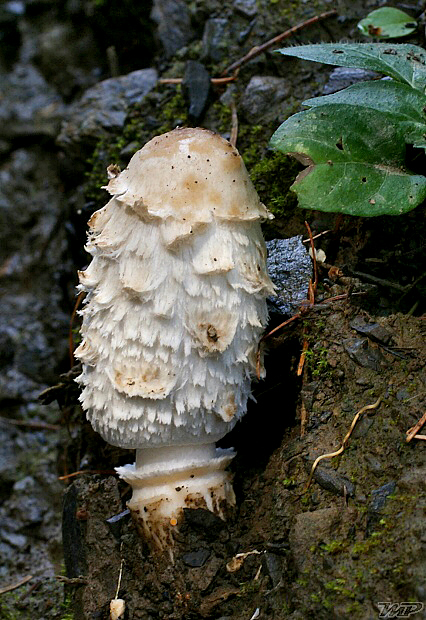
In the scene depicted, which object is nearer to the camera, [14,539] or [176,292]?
[176,292]

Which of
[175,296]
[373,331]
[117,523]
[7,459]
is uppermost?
[175,296]

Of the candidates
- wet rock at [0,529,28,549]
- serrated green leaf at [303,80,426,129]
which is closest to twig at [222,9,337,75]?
serrated green leaf at [303,80,426,129]

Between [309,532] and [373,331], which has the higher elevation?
[373,331]

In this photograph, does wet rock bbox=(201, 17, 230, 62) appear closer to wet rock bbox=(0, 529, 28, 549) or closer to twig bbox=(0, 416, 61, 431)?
twig bbox=(0, 416, 61, 431)

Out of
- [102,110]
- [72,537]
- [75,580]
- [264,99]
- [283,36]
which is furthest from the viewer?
[102,110]

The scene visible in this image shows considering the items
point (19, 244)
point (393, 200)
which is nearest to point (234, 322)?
point (393, 200)

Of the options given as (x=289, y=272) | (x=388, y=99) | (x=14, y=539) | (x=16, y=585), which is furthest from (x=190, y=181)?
(x=14, y=539)

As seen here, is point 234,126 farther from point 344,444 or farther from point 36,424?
point 36,424
